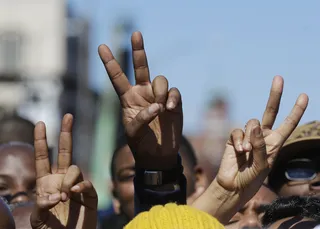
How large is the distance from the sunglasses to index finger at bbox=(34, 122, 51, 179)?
154 cm

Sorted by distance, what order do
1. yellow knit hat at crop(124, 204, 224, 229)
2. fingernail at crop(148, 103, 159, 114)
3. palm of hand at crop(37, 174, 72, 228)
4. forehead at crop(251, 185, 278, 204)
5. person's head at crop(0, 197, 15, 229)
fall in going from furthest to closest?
forehead at crop(251, 185, 278, 204), palm of hand at crop(37, 174, 72, 228), fingernail at crop(148, 103, 159, 114), person's head at crop(0, 197, 15, 229), yellow knit hat at crop(124, 204, 224, 229)

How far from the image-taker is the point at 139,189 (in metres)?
3.91

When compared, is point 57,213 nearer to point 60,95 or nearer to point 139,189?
point 139,189

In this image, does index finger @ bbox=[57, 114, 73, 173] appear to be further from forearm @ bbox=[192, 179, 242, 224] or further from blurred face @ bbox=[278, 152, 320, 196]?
blurred face @ bbox=[278, 152, 320, 196]

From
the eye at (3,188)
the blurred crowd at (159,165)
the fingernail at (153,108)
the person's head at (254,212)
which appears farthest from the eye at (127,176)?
the fingernail at (153,108)

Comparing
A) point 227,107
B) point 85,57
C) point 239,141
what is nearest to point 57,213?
point 239,141

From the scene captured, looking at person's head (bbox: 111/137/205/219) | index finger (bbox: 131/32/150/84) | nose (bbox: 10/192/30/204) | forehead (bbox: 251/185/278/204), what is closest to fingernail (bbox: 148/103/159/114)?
index finger (bbox: 131/32/150/84)

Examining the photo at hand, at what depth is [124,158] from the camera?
5676mm

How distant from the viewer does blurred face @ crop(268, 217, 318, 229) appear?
3620 millimetres

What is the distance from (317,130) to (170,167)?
126 cm

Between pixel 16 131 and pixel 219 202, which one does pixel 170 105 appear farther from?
pixel 16 131

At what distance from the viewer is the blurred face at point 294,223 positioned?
143 inches

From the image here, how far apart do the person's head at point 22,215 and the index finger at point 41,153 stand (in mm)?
608

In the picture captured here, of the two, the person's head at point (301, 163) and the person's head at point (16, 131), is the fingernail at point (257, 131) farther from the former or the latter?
the person's head at point (16, 131)
